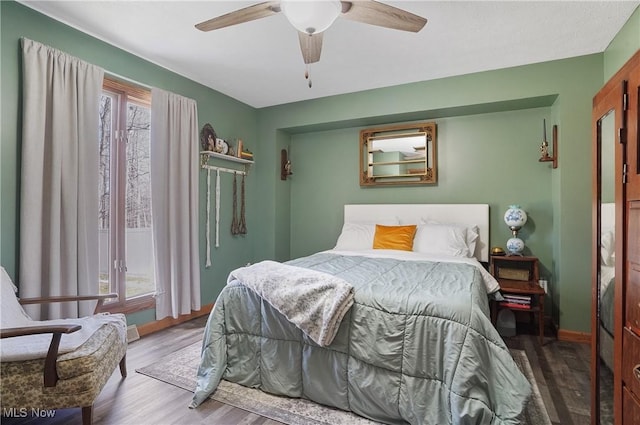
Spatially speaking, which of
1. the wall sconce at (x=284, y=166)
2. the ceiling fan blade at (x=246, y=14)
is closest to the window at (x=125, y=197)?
the ceiling fan blade at (x=246, y=14)

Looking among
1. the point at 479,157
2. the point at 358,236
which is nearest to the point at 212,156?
the point at 358,236

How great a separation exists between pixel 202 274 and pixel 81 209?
1551mm

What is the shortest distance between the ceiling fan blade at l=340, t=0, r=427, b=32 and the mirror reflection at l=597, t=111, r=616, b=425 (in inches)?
42.8

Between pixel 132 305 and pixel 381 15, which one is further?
pixel 132 305

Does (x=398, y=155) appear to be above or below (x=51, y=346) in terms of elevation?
above

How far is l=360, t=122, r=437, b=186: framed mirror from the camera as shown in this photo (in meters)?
3.84

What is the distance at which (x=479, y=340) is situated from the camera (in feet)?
5.06

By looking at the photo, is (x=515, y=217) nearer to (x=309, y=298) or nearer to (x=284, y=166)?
(x=309, y=298)

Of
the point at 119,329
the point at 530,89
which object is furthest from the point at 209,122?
the point at 530,89

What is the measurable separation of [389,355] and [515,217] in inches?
91.7

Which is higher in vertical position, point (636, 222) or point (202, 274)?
point (636, 222)

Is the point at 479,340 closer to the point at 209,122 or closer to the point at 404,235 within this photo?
the point at 404,235

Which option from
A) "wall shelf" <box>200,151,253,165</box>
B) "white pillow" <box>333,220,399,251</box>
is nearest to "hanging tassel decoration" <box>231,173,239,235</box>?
"wall shelf" <box>200,151,253,165</box>

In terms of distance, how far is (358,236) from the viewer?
149 inches
